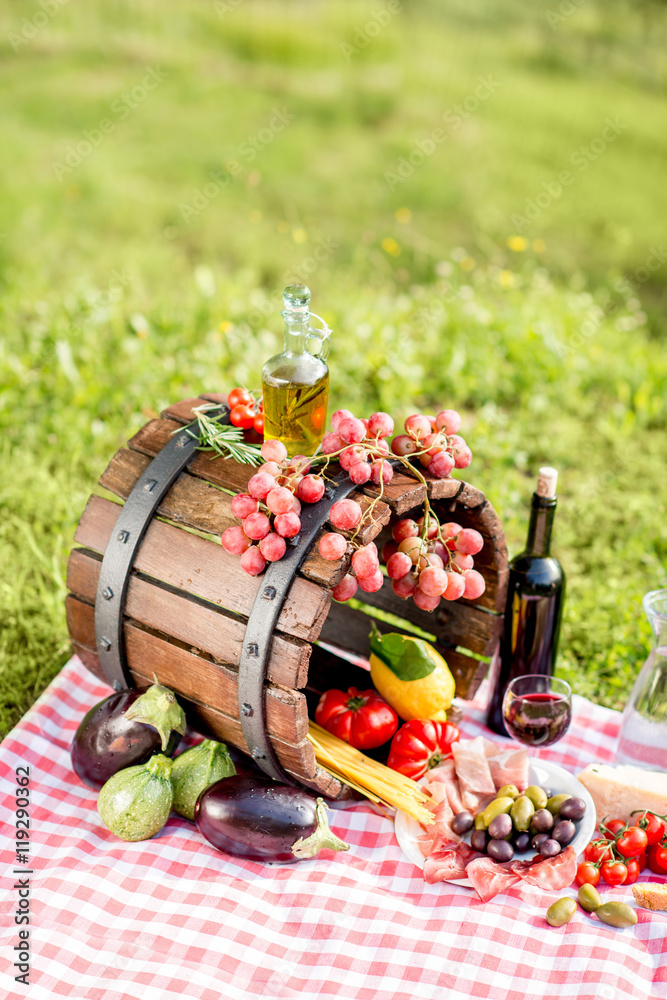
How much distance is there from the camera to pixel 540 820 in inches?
103

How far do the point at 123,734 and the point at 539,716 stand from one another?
126 cm

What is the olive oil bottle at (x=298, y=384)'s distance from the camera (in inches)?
103

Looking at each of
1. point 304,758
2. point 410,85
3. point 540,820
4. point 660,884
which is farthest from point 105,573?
point 410,85

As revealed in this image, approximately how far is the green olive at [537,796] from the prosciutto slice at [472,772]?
0.37ft

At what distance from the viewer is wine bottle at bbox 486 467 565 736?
297cm

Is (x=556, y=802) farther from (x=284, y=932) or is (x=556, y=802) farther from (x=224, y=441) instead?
(x=224, y=441)

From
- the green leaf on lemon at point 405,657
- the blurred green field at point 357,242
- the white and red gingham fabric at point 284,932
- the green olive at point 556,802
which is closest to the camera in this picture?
the white and red gingham fabric at point 284,932

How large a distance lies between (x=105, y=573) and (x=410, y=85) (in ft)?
28.9

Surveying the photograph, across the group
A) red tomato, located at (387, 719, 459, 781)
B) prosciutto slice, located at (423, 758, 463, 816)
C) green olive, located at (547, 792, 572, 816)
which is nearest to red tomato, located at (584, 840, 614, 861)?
green olive, located at (547, 792, 572, 816)

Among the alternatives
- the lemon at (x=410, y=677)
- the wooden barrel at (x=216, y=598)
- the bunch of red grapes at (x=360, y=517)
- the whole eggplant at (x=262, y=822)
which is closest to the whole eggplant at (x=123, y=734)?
the wooden barrel at (x=216, y=598)

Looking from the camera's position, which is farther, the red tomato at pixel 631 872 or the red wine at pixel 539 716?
the red wine at pixel 539 716

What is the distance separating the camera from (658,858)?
104 inches

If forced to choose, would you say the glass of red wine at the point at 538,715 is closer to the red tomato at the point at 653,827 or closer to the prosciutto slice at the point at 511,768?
the prosciutto slice at the point at 511,768

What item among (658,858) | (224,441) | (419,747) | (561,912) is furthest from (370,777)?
(224,441)
